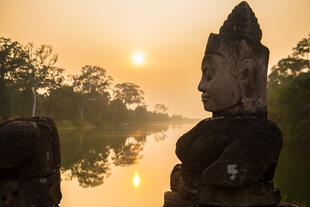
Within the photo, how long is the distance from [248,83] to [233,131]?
48 centimetres

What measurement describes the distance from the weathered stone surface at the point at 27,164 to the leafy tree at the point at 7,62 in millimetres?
30045

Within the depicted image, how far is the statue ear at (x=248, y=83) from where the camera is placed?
2396 millimetres

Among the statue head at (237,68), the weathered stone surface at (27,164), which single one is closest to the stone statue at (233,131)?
the statue head at (237,68)

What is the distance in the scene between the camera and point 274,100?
24.1 metres

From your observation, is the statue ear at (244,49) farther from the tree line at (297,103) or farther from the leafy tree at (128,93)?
the leafy tree at (128,93)

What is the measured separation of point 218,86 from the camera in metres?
2.48

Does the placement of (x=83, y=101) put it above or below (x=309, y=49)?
below

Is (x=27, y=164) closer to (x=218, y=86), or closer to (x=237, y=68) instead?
(x=218, y=86)

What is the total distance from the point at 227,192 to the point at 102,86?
184 ft

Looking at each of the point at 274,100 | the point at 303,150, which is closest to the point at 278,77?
the point at 274,100

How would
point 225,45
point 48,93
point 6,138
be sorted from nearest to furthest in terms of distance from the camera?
point 6,138
point 225,45
point 48,93

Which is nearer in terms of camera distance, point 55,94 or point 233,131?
point 233,131

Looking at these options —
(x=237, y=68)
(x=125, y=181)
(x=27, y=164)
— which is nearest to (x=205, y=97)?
(x=237, y=68)

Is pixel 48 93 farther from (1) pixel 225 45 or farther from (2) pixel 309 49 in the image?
(1) pixel 225 45
